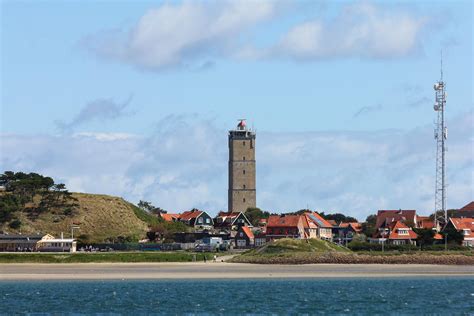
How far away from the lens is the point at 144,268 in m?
83.1

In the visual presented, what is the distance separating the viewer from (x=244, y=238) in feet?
409

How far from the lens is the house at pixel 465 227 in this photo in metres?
117

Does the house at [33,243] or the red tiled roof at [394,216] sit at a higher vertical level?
the red tiled roof at [394,216]

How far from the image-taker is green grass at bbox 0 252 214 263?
89.7 metres

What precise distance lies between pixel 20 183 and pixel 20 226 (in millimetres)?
8102

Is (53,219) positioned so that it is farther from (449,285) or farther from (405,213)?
(449,285)

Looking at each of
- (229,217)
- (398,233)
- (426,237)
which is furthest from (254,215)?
(426,237)

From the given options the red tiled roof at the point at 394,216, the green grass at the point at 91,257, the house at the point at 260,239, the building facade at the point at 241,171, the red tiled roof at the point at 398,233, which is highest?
the building facade at the point at 241,171

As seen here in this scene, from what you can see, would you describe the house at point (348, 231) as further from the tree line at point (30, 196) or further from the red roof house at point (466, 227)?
the tree line at point (30, 196)

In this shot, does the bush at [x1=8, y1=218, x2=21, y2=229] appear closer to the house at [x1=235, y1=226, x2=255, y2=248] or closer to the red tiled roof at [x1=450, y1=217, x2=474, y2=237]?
the house at [x1=235, y1=226, x2=255, y2=248]

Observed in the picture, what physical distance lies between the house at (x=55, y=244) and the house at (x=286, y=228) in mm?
26109

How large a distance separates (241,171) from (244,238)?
32.8m

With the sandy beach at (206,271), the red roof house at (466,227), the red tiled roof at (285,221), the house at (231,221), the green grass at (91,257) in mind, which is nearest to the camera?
the sandy beach at (206,271)

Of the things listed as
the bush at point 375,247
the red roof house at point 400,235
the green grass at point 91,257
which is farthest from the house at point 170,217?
the green grass at point 91,257
